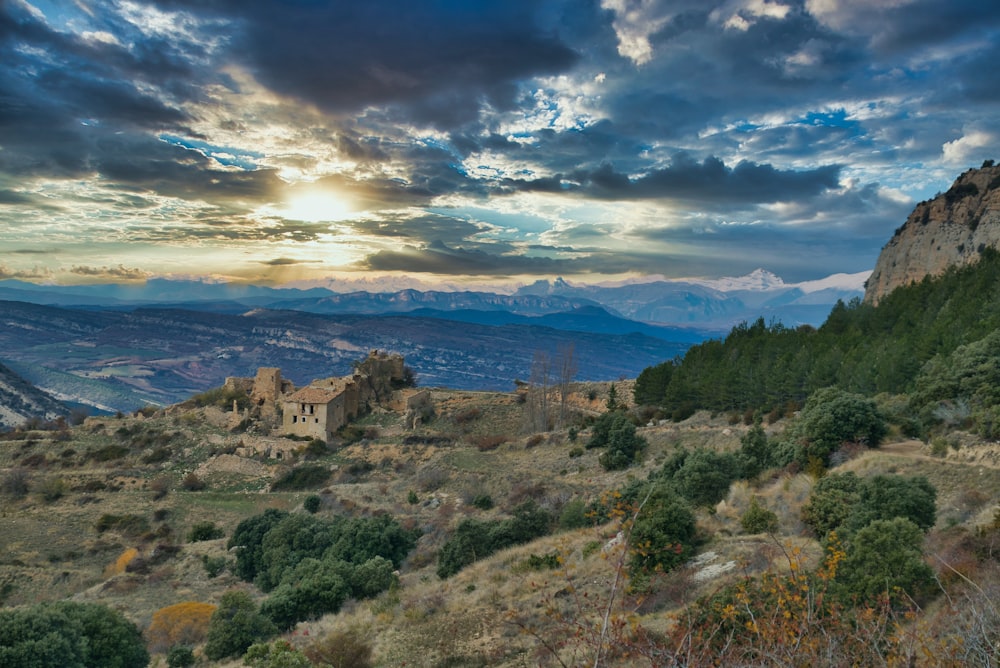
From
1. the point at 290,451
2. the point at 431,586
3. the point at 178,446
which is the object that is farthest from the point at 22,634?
the point at 178,446

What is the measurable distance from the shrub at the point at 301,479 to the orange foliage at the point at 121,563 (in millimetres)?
11341

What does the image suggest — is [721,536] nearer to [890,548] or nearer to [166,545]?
[890,548]

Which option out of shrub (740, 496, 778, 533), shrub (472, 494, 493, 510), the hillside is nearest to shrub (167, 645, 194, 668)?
the hillside

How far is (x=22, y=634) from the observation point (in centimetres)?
1335

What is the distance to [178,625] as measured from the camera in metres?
20.2

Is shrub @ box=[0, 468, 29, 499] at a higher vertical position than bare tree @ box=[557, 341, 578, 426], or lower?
lower

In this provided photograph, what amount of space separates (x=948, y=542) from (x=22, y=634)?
20.3 meters

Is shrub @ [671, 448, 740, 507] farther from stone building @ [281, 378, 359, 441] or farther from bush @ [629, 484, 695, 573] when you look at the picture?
stone building @ [281, 378, 359, 441]

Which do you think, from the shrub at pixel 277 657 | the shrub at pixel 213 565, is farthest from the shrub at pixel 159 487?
the shrub at pixel 277 657

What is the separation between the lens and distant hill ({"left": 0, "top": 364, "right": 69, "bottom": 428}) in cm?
10294

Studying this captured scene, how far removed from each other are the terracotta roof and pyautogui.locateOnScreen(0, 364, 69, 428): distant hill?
78767 millimetres

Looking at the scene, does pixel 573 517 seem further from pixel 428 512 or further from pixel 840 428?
pixel 428 512

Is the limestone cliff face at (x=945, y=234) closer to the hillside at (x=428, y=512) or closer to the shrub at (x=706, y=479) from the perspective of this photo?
the hillside at (x=428, y=512)

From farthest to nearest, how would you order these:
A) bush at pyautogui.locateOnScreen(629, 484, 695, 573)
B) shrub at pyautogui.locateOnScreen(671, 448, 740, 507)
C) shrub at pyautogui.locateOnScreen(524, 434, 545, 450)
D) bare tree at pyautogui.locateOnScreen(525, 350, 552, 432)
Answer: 1. bare tree at pyautogui.locateOnScreen(525, 350, 552, 432)
2. shrub at pyautogui.locateOnScreen(524, 434, 545, 450)
3. shrub at pyautogui.locateOnScreen(671, 448, 740, 507)
4. bush at pyautogui.locateOnScreen(629, 484, 695, 573)
